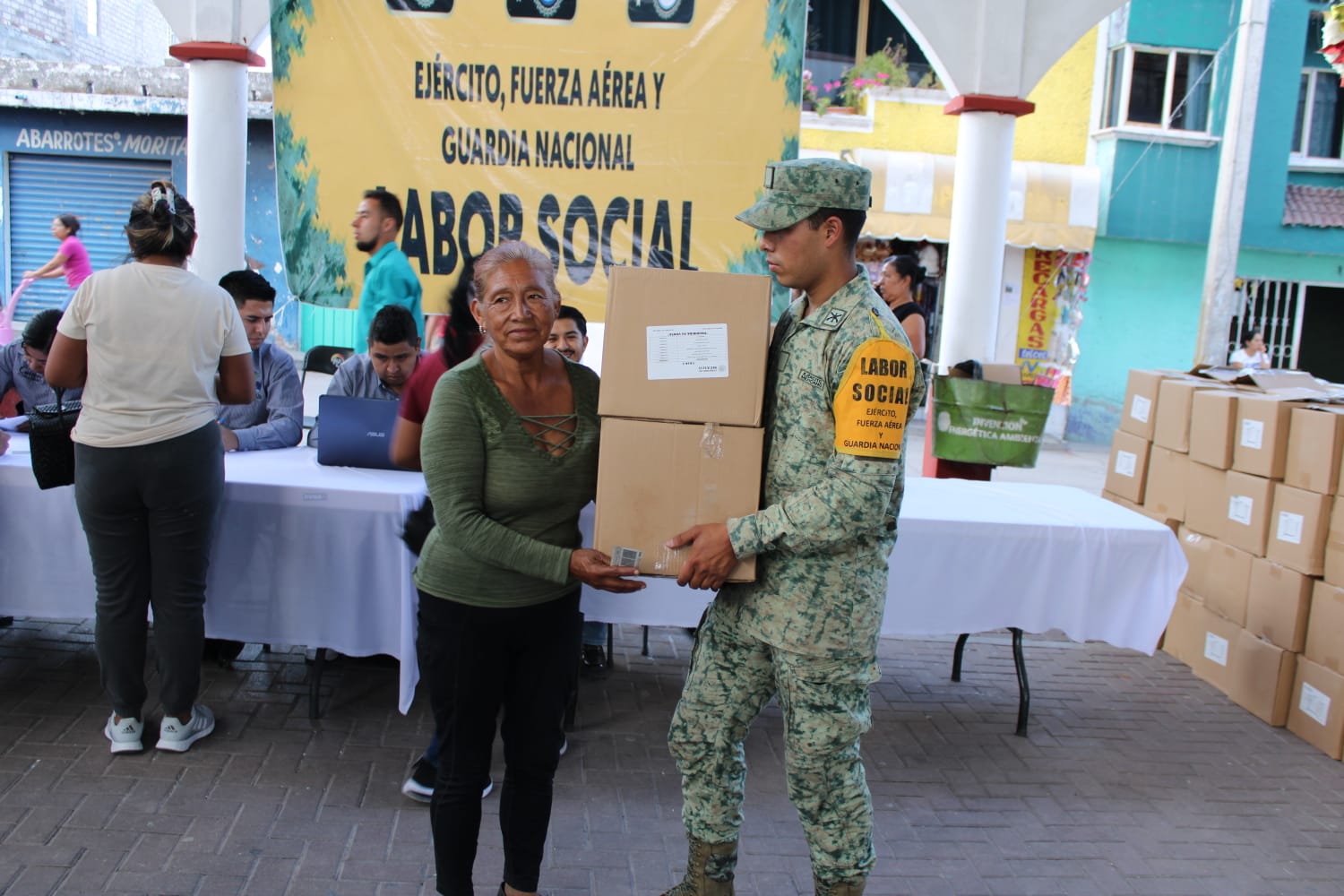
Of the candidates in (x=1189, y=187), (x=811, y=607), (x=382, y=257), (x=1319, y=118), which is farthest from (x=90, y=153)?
(x=1319, y=118)

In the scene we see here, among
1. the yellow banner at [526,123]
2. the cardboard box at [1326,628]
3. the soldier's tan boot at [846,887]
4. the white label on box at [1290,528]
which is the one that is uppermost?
the yellow banner at [526,123]

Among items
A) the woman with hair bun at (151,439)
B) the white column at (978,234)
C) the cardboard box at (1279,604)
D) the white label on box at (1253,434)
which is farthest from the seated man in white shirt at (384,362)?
the cardboard box at (1279,604)

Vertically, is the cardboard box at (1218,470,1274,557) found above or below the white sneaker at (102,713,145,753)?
above

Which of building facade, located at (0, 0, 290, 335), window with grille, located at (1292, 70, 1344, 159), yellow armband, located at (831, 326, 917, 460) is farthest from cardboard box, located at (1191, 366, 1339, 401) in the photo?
window with grille, located at (1292, 70, 1344, 159)

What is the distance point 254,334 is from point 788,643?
10.3 ft

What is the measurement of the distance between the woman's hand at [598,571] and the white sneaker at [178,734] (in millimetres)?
2032

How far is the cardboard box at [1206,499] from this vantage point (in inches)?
195

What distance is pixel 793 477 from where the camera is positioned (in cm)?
241

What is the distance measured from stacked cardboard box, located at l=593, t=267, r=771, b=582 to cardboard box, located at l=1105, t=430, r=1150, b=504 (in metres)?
3.75

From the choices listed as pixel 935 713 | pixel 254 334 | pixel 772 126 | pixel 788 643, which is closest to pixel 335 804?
pixel 788 643

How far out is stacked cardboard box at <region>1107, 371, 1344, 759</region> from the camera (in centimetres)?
435

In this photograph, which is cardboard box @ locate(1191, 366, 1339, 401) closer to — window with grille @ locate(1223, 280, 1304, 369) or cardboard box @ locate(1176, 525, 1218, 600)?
cardboard box @ locate(1176, 525, 1218, 600)

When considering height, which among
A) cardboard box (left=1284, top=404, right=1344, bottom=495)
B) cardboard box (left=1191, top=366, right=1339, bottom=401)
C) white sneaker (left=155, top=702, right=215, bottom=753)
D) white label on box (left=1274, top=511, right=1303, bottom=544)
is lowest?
white sneaker (left=155, top=702, right=215, bottom=753)

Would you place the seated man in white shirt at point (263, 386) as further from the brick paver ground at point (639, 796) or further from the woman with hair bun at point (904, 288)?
the woman with hair bun at point (904, 288)
